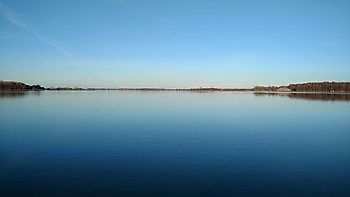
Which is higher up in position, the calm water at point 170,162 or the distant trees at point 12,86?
the distant trees at point 12,86

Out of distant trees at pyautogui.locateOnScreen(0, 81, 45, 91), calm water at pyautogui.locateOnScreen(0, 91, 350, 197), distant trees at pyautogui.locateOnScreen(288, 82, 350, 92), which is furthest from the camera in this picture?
distant trees at pyautogui.locateOnScreen(288, 82, 350, 92)

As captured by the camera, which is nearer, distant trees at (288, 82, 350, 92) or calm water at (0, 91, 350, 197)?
calm water at (0, 91, 350, 197)

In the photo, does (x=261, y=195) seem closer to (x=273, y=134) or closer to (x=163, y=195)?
(x=163, y=195)

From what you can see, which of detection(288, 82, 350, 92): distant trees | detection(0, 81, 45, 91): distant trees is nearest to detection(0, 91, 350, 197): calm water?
detection(0, 81, 45, 91): distant trees

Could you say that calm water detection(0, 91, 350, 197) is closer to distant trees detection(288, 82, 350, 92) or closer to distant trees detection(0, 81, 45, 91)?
distant trees detection(0, 81, 45, 91)

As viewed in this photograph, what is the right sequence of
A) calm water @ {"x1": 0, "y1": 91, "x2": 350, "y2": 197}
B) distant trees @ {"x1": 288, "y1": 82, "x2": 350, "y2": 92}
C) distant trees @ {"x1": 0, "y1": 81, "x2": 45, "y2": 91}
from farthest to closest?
1. distant trees @ {"x1": 288, "y1": 82, "x2": 350, "y2": 92}
2. distant trees @ {"x1": 0, "y1": 81, "x2": 45, "y2": 91}
3. calm water @ {"x1": 0, "y1": 91, "x2": 350, "y2": 197}

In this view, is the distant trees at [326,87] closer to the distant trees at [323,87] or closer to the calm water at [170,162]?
the distant trees at [323,87]

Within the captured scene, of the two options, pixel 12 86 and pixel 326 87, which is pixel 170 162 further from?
pixel 326 87

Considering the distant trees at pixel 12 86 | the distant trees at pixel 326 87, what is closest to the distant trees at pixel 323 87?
the distant trees at pixel 326 87

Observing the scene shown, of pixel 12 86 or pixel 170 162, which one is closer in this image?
pixel 170 162

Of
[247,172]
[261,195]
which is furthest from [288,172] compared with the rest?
[261,195]

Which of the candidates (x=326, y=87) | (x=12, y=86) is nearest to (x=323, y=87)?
(x=326, y=87)

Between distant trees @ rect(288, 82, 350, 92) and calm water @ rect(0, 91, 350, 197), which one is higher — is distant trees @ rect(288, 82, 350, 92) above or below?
above

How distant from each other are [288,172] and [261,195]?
255cm
